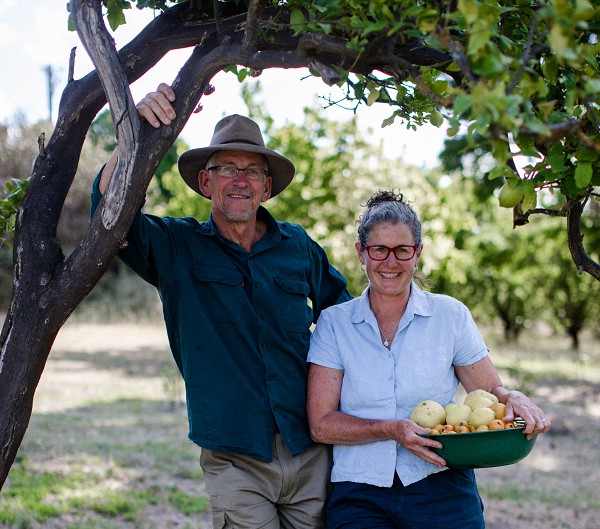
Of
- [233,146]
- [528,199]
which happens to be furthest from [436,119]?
[233,146]

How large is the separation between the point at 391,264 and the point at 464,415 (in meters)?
0.66

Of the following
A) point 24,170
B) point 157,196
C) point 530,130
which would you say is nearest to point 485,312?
point 157,196

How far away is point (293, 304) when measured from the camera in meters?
3.25

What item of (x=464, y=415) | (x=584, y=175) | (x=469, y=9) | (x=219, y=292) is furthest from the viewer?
(x=219, y=292)

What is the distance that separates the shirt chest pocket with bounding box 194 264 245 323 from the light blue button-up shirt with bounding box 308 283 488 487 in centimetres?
37

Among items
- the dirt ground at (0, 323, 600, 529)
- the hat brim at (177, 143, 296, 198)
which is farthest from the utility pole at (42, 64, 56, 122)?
the hat brim at (177, 143, 296, 198)

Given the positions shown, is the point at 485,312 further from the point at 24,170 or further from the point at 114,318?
the point at 24,170

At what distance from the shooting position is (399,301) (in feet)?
10.3

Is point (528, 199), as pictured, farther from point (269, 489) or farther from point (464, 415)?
point (269, 489)

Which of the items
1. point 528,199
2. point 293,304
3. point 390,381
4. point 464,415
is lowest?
point 464,415

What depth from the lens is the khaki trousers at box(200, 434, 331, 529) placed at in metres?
2.97

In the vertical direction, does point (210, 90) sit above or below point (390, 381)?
above

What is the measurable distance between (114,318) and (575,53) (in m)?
19.9

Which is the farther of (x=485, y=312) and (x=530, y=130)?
(x=485, y=312)
